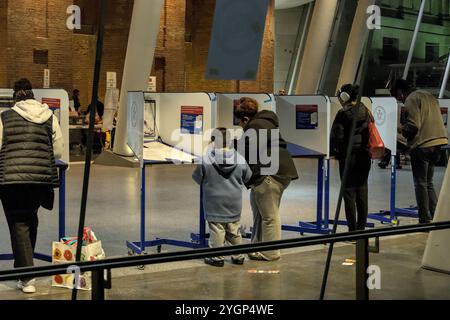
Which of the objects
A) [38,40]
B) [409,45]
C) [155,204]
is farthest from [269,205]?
[409,45]

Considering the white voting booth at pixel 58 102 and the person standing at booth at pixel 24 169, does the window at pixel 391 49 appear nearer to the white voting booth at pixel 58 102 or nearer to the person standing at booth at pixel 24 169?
the white voting booth at pixel 58 102

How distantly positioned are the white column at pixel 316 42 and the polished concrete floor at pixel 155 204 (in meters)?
4.86

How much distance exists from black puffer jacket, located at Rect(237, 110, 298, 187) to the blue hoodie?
0.18 metres

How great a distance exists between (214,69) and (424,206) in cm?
261

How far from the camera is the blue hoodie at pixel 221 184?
637 centimetres

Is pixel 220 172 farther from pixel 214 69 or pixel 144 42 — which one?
pixel 144 42

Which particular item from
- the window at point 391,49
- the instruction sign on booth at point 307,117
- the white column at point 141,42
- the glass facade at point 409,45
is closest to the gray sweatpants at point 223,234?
the instruction sign on booth at point 307,117

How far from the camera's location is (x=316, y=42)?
19.2m

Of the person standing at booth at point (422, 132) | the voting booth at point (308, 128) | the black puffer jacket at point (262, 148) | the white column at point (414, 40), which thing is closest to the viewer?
the black puffer jacket at point (262, 148)

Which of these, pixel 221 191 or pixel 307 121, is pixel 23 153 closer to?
pixel 221 191

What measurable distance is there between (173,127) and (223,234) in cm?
122

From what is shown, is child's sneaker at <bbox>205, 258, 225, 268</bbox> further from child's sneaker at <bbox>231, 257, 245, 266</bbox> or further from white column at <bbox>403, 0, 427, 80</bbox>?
white column at <bbox>403, 0, 427, 80</bbox>

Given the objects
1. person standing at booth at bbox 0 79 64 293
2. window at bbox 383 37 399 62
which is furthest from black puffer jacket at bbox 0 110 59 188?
window at bbox 383 37 399 62
